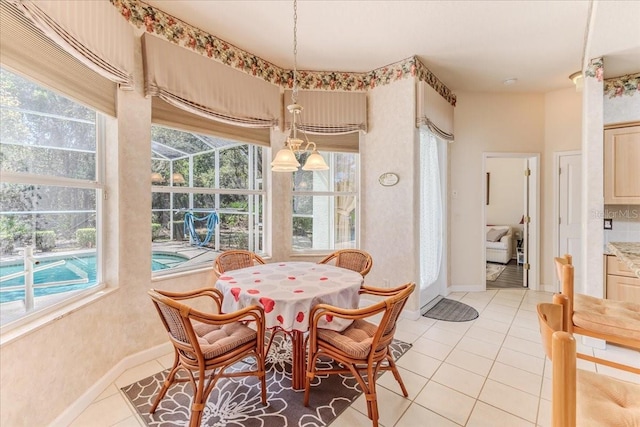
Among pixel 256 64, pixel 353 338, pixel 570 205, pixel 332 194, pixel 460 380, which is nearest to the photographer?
pixel 353 338

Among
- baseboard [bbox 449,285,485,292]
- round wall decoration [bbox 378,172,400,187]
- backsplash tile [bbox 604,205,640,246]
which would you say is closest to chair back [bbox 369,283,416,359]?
round wall decoration [bbox 378,172,400,187]

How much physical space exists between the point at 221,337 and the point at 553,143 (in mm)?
5152

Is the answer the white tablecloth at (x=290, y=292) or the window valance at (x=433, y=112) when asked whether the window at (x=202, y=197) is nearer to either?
the white tablecloth at (x=290, y=292)

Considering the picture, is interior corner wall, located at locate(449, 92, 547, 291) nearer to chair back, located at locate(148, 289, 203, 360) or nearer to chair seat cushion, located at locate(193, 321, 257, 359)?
chair seat cushion, located at locate(193, 321, 257, 359)

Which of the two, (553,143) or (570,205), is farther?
(553,143)

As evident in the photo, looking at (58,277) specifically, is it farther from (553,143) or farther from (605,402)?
(553,143)

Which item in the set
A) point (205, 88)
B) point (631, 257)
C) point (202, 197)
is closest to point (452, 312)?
point (631, 257)

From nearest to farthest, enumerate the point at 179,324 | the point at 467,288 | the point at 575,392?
1. the point at 575,392
2. the point at 179,324
3. the point at 467,288

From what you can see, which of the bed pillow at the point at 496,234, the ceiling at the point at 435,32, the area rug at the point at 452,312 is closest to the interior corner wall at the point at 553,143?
the ceiling at the point at 435,32

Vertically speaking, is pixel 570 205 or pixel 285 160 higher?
pixel 285 160

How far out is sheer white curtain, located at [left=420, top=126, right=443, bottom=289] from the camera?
387 centimetres

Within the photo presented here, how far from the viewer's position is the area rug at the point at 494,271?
524cm

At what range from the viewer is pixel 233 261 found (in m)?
3.01

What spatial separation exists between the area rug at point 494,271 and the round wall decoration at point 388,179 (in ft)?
9.77
